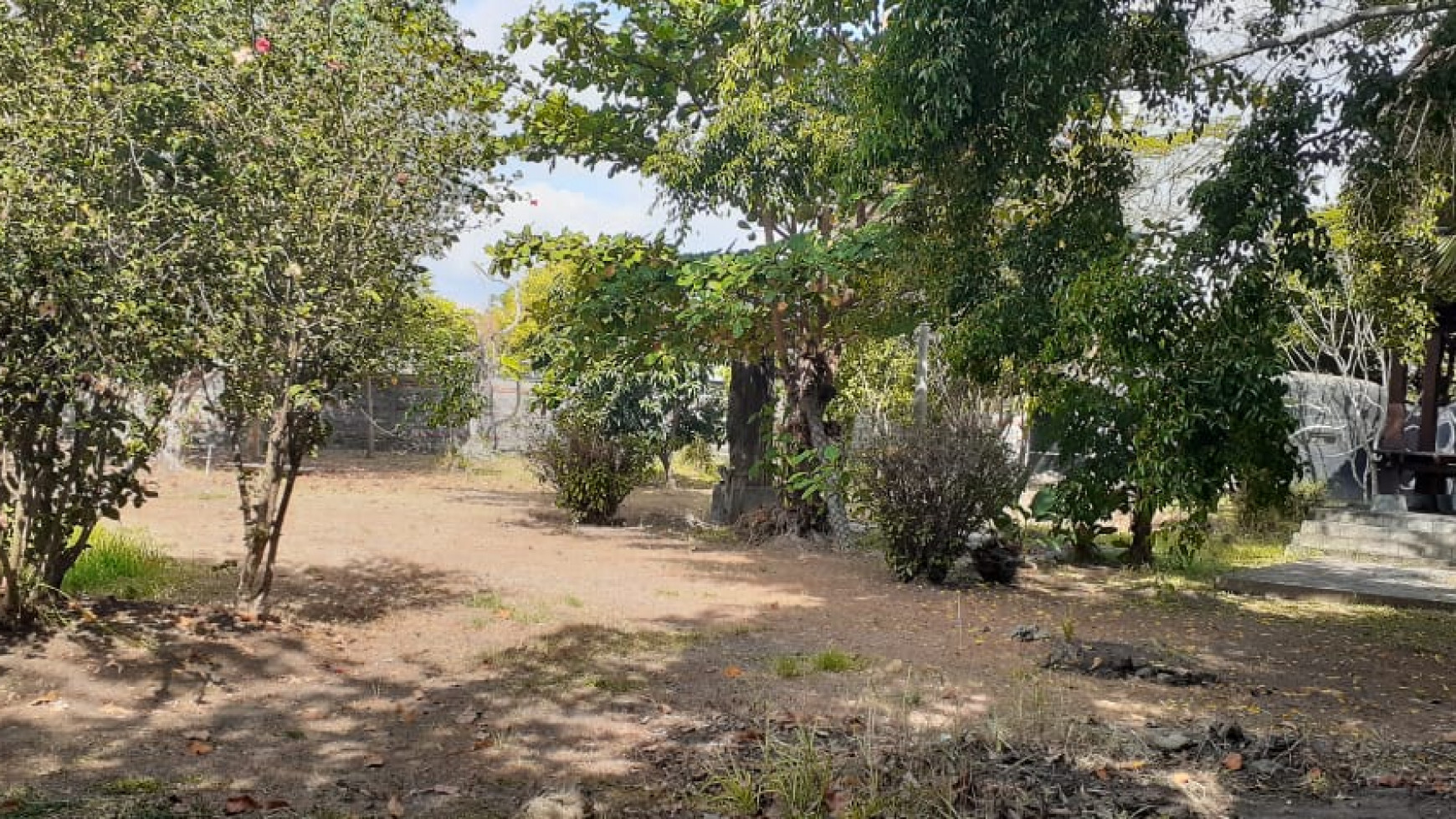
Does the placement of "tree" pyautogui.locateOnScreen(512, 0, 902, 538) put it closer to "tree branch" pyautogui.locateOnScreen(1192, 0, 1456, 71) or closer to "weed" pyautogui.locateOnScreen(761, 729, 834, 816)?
"tree branch" pyautogui.locateOnScreen(1192, 0, 1456, 71)

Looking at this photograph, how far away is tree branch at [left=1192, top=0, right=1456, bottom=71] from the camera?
6.71 meters

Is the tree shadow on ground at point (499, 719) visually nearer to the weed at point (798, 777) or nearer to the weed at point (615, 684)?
the weed at point (615, 684)

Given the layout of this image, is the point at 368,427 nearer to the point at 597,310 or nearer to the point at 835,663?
the point at 597,310

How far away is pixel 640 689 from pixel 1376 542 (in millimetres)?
12377

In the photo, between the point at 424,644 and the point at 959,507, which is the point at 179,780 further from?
the point at 959,507

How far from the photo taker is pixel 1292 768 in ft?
14.8

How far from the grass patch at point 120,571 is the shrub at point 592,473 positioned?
19.8 ft

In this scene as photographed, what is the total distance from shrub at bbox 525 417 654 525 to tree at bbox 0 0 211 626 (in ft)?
26.1

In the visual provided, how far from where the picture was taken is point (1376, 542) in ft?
46.9

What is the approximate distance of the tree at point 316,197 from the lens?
643cm

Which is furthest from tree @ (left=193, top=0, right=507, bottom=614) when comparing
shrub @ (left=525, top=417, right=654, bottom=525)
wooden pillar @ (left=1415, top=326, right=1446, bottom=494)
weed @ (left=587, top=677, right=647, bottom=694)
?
wooden pillar @ (left=1415, top=326, right=1446, bottom=494)

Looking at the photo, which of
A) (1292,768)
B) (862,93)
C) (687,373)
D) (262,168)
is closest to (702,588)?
(862,93)

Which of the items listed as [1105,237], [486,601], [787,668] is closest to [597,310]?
[486,601]

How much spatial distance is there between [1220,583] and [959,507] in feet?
10.0
